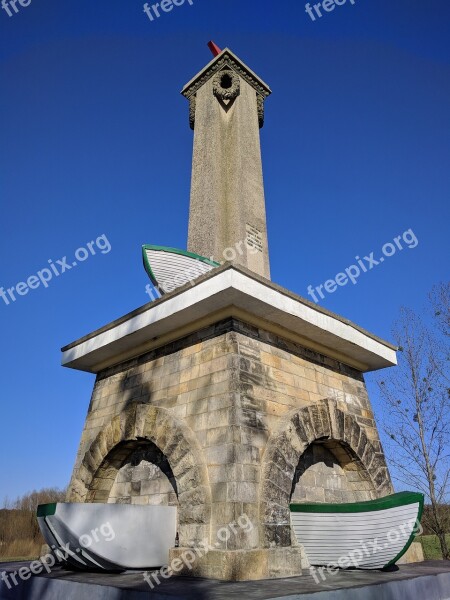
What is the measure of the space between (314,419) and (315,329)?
124cm

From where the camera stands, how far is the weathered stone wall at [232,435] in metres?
4.80

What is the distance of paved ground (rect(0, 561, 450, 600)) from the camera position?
3488mm

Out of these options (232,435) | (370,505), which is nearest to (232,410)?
(232,435)

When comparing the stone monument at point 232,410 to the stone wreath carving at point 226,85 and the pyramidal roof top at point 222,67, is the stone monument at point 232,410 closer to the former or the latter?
the stone wreath carving at point 226,85

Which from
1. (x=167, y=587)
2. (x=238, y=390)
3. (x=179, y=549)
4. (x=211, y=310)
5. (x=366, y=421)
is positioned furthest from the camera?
(x=366, y=421)

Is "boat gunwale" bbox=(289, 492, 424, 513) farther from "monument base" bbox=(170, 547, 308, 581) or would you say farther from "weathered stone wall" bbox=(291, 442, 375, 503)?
"weathered stone wall" bbox=(291, 442, 375, 503)

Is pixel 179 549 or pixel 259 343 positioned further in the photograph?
pixel 259 343

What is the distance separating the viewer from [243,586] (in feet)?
12.6

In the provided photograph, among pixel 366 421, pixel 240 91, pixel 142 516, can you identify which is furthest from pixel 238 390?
pixel 240 91

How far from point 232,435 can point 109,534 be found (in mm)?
1666

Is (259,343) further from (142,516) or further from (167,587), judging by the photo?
(167,587)

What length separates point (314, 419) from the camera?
230 inches

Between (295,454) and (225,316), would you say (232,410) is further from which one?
(225,316)

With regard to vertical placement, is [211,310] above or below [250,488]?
above
